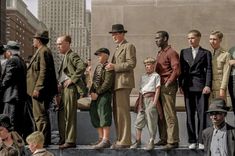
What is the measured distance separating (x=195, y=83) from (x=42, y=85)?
249 cm

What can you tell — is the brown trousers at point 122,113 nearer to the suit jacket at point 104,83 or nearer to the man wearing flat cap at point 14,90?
the suit jacket at point 104,83

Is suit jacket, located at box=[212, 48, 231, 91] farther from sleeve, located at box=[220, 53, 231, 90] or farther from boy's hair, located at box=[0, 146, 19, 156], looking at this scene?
boy's hair, located at box=[0, 146, 19, 156]

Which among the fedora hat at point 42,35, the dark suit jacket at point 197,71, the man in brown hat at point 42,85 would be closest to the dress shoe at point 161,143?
the dark suit jacket at point 197,71

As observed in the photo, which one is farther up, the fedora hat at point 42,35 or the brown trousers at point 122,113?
the fedora hat at point 42,35

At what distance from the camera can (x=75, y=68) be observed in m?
9.09

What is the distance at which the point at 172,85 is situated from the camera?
8742 mm

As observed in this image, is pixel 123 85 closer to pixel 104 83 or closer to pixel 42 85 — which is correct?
pixel 104 83

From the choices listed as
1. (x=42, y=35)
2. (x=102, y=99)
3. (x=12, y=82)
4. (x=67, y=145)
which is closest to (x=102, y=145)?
→ (x=67, y=145)

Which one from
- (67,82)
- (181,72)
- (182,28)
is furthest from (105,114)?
(182,28)

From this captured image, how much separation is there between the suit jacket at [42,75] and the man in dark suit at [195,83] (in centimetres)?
215

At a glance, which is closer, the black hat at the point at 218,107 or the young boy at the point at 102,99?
the black hat at the point at 218,107

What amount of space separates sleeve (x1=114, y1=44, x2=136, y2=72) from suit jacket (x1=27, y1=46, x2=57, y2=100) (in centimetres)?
112

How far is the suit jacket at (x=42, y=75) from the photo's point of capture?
29.4ft

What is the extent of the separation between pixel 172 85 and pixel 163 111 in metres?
0.45
